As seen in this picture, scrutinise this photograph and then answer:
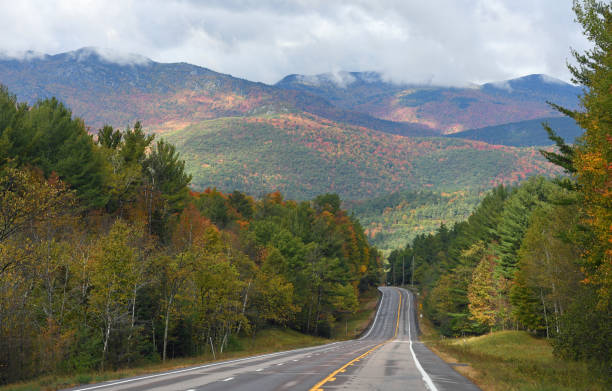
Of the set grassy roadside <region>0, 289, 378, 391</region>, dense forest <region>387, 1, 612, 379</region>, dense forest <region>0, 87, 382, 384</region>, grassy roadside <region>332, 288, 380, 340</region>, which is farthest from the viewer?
grassy roadside <region>332, 288, 380, 340</region>

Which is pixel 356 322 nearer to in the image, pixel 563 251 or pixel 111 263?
pixel 563 251

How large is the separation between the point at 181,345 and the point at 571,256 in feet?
102

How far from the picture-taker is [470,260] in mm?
77688

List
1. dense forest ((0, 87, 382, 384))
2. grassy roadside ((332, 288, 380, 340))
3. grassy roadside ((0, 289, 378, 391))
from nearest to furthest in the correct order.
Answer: grassy roadside ((0, 289, 378, 391))
dense forest ((0, 87, 382, 384))
grassy roadside ((332, 288, 380, 340))

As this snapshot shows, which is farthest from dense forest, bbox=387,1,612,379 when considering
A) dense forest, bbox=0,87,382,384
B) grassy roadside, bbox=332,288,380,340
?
dense forest, bbox=0,87,382,384

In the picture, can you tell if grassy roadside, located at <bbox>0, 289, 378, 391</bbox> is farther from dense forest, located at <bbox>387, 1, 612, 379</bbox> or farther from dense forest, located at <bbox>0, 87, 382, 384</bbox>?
dense forest, located at <bbox>387, 1, 612, 379</bbox>

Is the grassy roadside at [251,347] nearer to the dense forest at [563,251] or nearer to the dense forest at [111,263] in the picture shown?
the dense forest at [111,263]

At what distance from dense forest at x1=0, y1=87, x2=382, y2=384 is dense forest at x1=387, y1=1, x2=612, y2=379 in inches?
839

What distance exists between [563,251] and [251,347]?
105 feet

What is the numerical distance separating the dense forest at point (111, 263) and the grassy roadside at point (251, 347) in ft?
7.05

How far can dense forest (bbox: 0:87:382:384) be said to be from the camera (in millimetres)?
23125

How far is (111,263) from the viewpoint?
29.0m

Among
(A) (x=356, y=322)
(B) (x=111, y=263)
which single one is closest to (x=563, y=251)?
(B) (x=111, y=263)

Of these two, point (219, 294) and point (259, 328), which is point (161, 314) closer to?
point (219, 294)
